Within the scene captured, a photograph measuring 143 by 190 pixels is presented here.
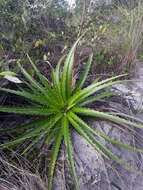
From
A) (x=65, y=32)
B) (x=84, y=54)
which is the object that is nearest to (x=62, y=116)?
(x=84, y=54)

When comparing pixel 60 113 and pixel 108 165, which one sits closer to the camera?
pixel 108 165

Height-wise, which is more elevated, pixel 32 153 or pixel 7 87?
pixel 7 87

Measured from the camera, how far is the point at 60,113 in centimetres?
346

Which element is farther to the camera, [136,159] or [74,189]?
[136,159]

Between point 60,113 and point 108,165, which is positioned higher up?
point 60,113

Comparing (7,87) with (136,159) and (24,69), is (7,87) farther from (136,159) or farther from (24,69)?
(136,159)

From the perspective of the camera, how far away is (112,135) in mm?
3551

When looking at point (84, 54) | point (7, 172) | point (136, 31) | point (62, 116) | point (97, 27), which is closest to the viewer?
point (7, 172)

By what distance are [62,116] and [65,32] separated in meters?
1.88

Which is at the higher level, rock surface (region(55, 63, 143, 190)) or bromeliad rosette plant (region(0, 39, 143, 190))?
bromeliad rosette plant (region(0, 39, 143, 190))

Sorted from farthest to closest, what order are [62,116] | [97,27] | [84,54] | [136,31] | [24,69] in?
[97,27], [136,31], [84,54], [24,69], [62,116]

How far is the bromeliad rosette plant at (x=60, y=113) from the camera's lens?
3.20 m

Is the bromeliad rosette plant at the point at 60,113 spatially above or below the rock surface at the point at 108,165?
above

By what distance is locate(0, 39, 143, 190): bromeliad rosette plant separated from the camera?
10.5 ft
